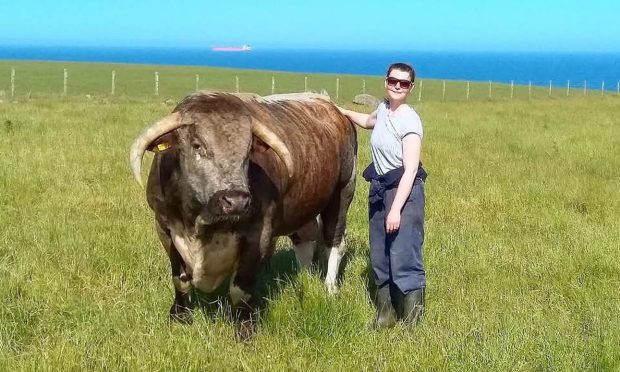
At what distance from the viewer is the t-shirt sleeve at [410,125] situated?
4949mm

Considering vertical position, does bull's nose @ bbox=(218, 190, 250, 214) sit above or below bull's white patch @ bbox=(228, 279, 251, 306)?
above

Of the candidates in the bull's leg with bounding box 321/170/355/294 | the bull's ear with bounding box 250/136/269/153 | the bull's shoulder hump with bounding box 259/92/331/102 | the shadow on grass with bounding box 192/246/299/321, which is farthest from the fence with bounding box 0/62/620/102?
the bull's ear with bounding box 250/136/269/153

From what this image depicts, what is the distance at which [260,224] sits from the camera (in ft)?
15.6

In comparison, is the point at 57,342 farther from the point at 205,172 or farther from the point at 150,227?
the point at 150,227

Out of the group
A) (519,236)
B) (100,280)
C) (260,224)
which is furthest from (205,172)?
(519,236)

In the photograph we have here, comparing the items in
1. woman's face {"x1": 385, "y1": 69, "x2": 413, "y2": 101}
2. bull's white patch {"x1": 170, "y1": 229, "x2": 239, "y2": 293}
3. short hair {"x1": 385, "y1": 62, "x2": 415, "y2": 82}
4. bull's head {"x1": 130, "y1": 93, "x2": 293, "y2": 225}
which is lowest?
bull's white patch {"x1": 170, "y1": 229, "x2": 239, "y2": 293}

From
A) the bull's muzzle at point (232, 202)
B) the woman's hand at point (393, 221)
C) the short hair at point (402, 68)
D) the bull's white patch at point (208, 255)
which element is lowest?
the bull's white patch at point (208, 255)

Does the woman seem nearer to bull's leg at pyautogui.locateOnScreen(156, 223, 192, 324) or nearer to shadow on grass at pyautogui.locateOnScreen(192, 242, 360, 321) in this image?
shadow on grass at pyautogui.locateOnScreen(192, 242, 360, 321)

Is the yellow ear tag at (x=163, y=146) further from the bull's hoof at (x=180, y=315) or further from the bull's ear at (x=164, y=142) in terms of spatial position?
the bull's hoof at (x=180, y=315)

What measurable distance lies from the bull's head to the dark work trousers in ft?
4.29

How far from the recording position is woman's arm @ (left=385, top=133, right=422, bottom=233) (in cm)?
490

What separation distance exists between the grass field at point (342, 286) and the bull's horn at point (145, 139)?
104cm

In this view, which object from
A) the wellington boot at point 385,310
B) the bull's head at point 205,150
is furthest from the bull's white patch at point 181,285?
the wellington boot at point 385,310

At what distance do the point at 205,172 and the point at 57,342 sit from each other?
4.39 feet
